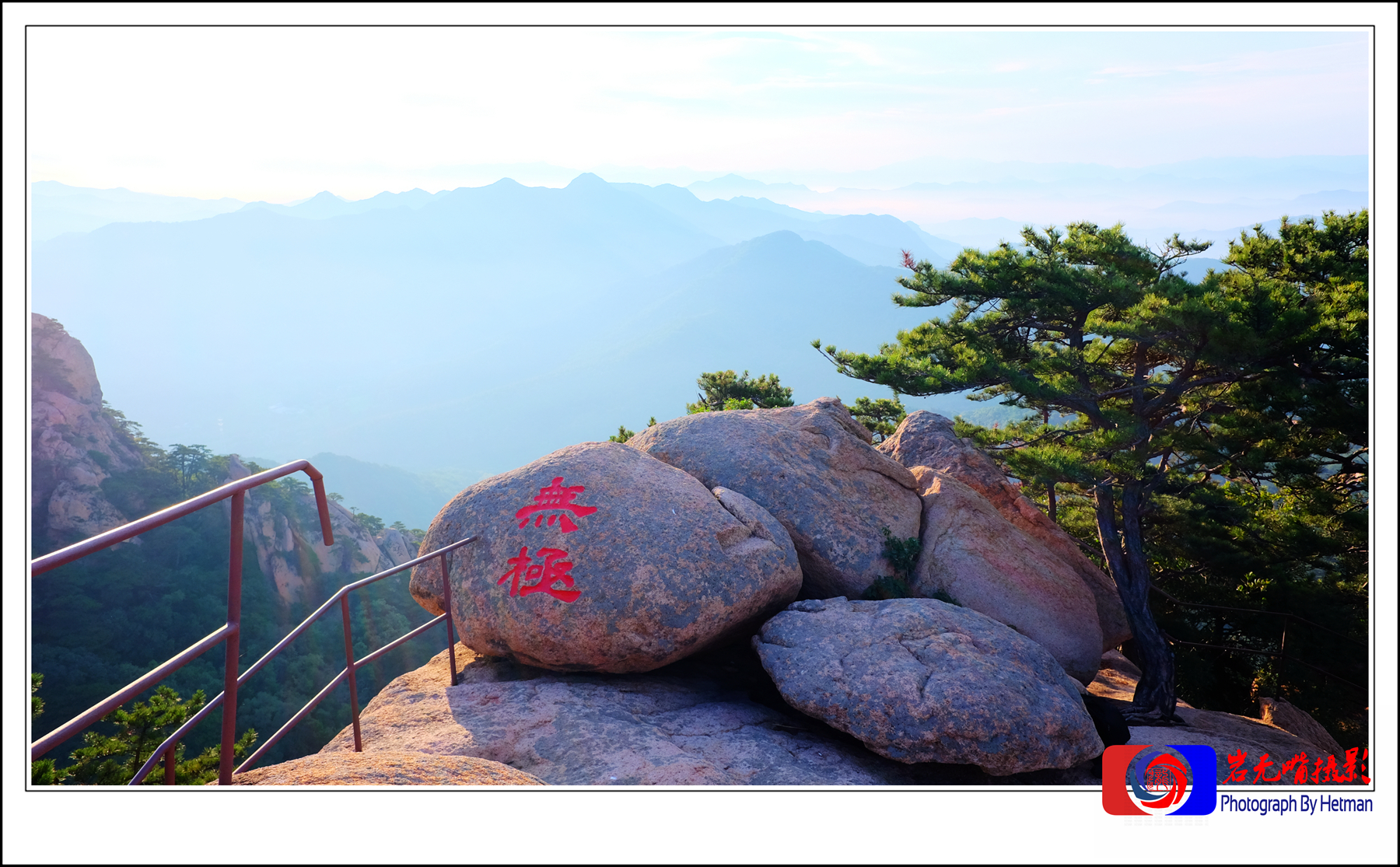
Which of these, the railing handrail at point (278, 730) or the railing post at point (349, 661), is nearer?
the railing handrail at point (278, 730)

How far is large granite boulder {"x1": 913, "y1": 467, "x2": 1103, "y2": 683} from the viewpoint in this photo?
23.3 feet

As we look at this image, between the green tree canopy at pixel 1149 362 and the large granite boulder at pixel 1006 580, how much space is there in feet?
2.43

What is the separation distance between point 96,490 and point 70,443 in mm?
2265

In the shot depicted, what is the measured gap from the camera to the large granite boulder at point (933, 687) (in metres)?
4.73

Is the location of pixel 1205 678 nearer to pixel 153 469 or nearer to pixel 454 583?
pixel 454 583

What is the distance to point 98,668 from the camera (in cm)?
2186

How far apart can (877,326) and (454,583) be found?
165 meters

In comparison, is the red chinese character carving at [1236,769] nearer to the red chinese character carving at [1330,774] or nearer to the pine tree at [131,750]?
the red chinese character carving at [1330,774]

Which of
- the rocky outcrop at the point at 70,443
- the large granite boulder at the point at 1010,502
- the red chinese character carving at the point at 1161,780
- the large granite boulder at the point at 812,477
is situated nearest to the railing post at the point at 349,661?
the large granite boulder at the point at 812,477

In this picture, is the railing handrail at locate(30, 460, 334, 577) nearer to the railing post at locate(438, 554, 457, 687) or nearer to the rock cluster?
the rock cluster

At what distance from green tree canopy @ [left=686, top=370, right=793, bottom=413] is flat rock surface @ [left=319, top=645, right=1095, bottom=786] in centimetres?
851

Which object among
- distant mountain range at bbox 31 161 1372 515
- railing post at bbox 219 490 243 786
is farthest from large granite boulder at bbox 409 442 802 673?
distant mountain range at bbox 31 161 1372 515

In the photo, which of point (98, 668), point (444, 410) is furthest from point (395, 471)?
point (98, 668)

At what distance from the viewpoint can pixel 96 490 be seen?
2881 cm
